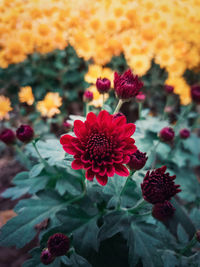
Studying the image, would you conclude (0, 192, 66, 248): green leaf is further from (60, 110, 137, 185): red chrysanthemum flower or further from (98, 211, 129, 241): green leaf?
(60, 110, 137, 185): red chrysanthemum flower

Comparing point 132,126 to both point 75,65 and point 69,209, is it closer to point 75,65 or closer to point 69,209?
point 69,209

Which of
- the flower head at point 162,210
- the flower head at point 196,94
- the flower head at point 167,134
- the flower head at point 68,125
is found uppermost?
the flower head at point 196,94

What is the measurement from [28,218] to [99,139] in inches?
19.0

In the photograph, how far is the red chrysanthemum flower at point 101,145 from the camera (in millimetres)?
519

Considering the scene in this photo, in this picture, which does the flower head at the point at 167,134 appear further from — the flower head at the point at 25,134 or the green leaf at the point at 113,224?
the flower head at the point at 25,134

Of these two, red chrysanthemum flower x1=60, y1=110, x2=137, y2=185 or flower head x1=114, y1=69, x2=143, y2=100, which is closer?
red chrysanthemum flower x1=60, y1=110, x2=137, y2=185

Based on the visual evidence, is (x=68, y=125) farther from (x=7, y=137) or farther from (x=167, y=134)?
(x=167, y=134)

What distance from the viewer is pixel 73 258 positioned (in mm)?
692

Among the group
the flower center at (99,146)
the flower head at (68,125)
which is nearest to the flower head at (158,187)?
the flower center at (99,146)

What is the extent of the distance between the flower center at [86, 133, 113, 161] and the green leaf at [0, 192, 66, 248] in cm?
44

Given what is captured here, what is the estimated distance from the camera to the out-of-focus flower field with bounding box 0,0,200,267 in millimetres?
602

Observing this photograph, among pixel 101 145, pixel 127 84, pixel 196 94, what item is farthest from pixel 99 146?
pixel 196 94

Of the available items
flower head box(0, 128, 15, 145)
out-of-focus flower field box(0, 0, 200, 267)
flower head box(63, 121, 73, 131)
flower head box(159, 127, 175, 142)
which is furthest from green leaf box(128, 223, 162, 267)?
flower head box(0, 128, 15, 145)

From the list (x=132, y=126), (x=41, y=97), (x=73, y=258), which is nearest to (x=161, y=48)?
(x=41, y=97)
